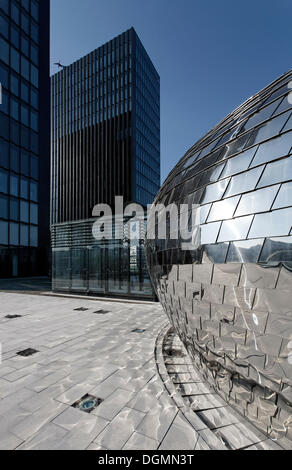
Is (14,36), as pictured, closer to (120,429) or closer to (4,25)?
(4,25)

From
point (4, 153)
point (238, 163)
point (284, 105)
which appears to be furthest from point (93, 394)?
point (4, 153)

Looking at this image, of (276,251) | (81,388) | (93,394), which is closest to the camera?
(276,251)

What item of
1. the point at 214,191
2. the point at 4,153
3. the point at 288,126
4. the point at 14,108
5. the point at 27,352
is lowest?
the point at 27,352

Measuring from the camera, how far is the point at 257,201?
244 cm

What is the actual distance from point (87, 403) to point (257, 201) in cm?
415

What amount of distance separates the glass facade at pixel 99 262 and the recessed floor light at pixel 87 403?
32.8 feet

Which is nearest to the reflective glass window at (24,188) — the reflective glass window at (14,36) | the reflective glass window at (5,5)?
the reflective glass window at (14,36)

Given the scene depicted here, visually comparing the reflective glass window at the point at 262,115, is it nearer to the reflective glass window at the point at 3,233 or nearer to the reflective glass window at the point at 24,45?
the reflective glass window at the point at 3,233

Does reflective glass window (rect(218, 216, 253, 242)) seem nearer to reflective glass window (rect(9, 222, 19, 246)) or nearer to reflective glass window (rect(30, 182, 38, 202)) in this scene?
reflective glass window (rect(9, 222, 19, 246))

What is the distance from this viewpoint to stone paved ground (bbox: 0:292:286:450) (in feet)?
10.3

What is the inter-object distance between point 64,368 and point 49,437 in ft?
7.25

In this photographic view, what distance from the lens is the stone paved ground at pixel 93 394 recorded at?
3146 millimetres

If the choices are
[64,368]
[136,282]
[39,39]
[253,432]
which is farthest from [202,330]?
[39,39]

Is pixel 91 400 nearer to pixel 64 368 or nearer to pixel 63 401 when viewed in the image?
pixel 63 401
